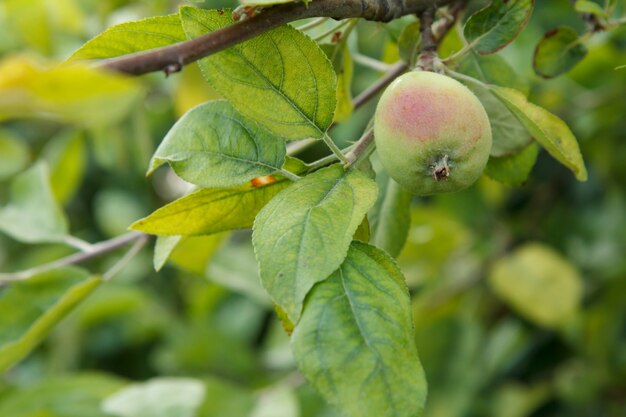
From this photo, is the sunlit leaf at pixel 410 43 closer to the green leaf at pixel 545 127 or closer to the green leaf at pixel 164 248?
the green leaf at pixel 545 127

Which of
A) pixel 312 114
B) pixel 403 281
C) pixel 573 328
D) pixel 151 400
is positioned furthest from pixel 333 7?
pixel 573 328

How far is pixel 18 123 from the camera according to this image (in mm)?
2352

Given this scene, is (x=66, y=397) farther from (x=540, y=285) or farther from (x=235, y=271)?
(x=540, y=285)

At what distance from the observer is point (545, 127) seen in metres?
0.69

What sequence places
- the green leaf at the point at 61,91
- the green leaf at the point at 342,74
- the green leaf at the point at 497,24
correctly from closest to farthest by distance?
the green leaf at the point at 61,91 → the green leaf at the point at 497,24 → the green leaf at the point at 342,74

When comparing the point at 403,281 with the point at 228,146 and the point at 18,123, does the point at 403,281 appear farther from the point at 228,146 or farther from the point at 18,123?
the point at 18,123

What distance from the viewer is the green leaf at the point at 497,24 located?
73 cm

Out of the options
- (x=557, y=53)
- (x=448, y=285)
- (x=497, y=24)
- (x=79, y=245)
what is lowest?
(x=448, y=285)

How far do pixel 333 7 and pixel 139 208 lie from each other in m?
1.69

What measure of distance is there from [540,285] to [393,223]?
0.89 m

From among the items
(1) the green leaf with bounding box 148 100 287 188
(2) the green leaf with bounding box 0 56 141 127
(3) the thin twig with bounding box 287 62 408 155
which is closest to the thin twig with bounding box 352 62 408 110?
(3) the thin twig with bounding box 287 62 408 155

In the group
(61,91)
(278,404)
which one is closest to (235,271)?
(278,404)

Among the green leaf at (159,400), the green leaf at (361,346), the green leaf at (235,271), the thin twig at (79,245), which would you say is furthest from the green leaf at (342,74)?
the green leaf at (235,271)

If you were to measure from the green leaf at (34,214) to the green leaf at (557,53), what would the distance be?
2.26 feet
